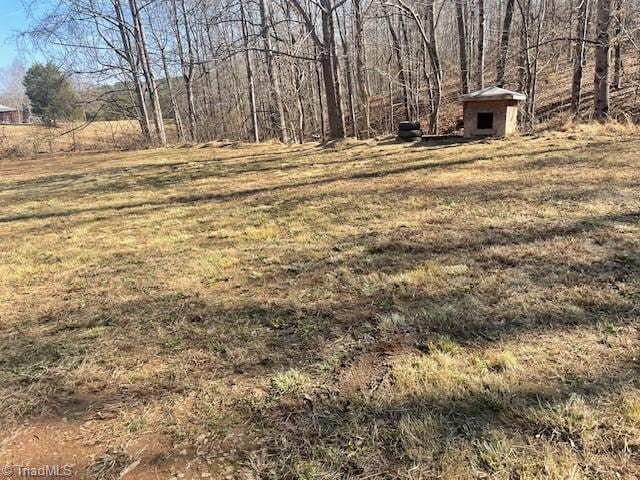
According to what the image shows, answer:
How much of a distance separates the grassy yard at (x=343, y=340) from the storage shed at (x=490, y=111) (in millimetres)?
3434

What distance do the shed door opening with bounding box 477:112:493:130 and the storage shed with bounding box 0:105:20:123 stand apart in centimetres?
5248

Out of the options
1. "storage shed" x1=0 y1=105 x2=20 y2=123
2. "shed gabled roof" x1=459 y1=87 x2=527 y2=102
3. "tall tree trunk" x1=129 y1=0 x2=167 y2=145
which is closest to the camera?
"shed gabled roof" x1=459 y1=87 x2=527 y2=102

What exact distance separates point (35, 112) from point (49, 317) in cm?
4274

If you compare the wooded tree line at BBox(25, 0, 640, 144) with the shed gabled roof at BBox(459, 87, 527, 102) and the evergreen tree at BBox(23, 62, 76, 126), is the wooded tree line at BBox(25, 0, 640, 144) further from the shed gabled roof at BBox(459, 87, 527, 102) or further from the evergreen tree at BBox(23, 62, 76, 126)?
the evergreen tree at BBox(23, 62, 76, 126)

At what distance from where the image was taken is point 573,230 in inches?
121

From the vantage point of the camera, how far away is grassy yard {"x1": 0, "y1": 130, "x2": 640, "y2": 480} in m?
1.36

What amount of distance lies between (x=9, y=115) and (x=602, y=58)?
5649 cm

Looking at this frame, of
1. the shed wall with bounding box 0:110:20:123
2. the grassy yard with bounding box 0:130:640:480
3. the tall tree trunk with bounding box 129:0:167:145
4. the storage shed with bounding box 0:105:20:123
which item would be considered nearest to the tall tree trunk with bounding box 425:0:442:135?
the grassy yard with bounding box 0:130:640:480

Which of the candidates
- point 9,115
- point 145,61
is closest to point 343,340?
point 145,61

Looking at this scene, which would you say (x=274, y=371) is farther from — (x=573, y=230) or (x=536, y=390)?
(x=573, y=230)

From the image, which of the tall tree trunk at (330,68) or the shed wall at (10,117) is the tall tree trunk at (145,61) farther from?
the shed wall at (10,117)

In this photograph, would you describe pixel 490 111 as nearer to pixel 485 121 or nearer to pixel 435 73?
pixel 485 121

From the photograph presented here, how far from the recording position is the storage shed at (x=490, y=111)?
7.57 meters

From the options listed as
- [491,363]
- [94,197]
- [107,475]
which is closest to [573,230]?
[491,363]
